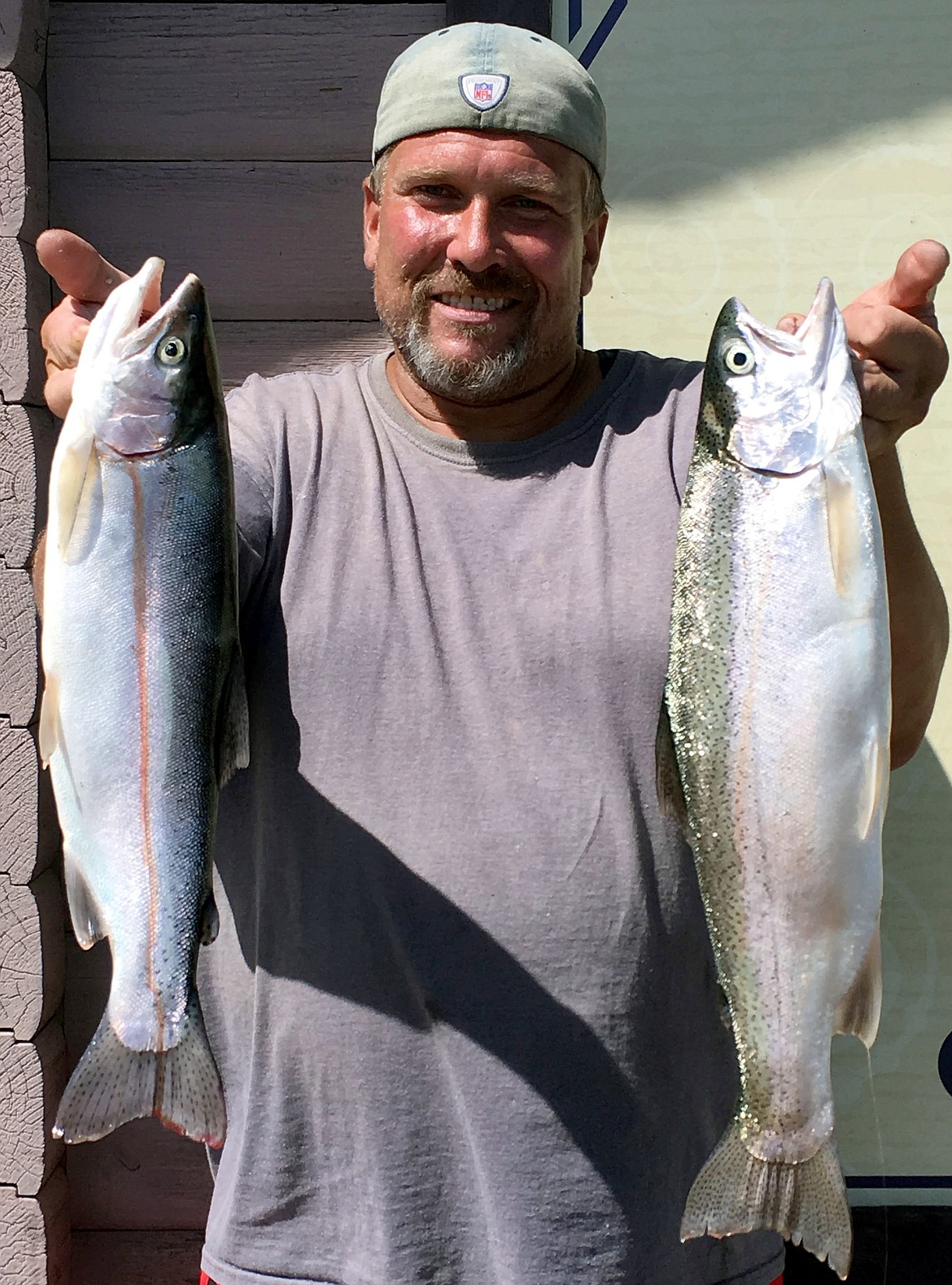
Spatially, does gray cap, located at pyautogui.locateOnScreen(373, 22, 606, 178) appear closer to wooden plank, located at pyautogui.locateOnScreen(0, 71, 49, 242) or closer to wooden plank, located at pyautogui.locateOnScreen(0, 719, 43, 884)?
wooden plank, located at pyautogui.locateOnScreen(0, 71, 49, 242)

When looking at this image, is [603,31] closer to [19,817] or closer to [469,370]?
[469,370]

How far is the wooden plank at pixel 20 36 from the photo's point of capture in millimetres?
2781

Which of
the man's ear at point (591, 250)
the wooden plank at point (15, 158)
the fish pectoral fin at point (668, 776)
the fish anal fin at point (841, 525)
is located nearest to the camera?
the fish anal fin at point (841, 525)

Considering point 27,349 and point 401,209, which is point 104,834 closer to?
point 401,209

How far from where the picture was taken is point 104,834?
65.9 inches

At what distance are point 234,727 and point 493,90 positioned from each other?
47.9 inches

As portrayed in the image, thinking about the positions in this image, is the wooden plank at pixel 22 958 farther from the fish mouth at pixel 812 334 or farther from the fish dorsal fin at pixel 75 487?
the fish mouth at pixel 812 334

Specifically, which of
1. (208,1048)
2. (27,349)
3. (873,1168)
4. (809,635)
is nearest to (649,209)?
(27,349)

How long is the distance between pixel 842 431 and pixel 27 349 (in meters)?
1.96

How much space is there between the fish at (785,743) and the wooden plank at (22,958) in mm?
1786

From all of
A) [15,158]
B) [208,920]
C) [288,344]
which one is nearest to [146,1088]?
[208,920]

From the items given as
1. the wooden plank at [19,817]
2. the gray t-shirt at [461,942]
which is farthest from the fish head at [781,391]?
the wooden plank at [19,817]

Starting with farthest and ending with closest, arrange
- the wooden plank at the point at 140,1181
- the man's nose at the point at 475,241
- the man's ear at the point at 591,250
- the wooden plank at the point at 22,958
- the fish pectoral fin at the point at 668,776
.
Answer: the wooden plank at the point at 140,1181 → the wooden plank at the point at 22,958 → the man's ear at the point at 591,250 → the man's nose at the point at 475,241 → the fish pectoral fin at the point at 668,776

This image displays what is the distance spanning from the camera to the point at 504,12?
287 centimetres
